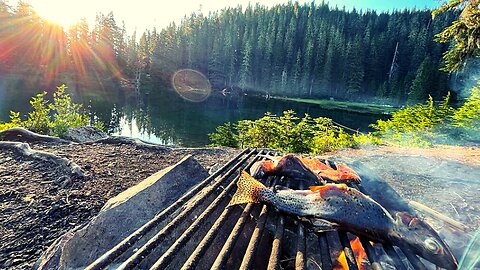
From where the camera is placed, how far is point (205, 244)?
1443 millimetres

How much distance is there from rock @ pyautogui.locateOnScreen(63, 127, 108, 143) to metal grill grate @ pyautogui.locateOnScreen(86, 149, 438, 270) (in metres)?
6.46

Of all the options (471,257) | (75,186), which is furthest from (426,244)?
(75,186)

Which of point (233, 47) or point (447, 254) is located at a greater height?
point (233, 47)

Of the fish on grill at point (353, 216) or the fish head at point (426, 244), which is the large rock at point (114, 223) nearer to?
the fish on grill at point (353, 216)

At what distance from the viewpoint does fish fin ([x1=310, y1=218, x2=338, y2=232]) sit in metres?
1.89

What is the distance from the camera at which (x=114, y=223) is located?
2.26m

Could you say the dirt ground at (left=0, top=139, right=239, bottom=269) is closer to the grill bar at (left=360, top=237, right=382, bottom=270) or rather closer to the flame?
the flame

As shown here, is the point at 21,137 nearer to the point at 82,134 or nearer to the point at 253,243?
the point at 82,134

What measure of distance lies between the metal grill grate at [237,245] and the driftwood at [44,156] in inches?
105

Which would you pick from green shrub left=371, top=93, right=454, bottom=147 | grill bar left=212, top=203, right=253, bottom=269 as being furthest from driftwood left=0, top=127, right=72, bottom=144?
green shrub left=371, top=93, right=454, bottom=147

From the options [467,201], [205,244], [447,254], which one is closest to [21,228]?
[205,244]

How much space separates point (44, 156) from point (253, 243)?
4.61 metres

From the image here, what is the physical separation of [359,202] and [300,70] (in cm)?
6165

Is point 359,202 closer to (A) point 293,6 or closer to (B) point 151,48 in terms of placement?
(B) point 151,48
